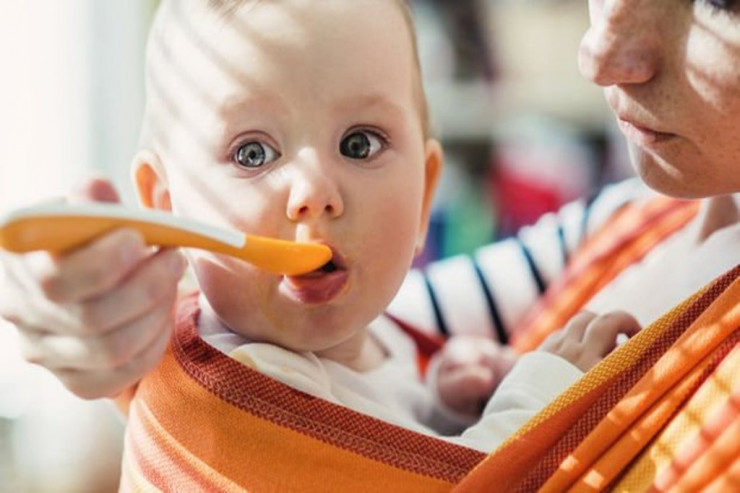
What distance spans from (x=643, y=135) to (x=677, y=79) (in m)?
0.06

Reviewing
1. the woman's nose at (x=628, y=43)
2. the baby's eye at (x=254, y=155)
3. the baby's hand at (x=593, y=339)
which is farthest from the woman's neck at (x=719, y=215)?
the baby's eye at (x=254, y=155)

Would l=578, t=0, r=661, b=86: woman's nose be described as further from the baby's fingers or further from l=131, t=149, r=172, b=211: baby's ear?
l=131, t=149, r=172, b=211: baby's ear

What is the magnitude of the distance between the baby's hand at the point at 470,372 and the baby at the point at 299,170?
15 cm

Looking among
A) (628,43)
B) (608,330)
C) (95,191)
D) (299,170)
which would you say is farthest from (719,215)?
(95,191)

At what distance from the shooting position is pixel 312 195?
2.35 ft

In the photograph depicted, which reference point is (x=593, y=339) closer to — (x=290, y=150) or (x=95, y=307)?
(x=290, y=150)

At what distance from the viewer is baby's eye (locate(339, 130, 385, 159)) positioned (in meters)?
0.77

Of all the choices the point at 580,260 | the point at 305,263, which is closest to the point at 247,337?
the point at 305,263

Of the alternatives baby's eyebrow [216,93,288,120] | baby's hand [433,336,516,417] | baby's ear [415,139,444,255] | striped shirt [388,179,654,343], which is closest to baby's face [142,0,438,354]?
baby's eyebrow [216,93,288,120]

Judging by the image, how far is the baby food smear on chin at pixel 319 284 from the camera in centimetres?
74

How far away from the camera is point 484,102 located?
2568mm

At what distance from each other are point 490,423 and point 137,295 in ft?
0.94

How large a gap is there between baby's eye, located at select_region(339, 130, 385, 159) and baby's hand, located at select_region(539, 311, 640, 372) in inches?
8.0

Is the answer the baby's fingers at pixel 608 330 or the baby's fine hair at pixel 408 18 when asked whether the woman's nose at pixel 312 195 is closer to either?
the baby's fine hair at pixel 408 18
